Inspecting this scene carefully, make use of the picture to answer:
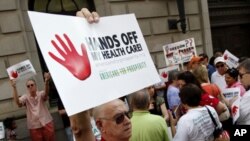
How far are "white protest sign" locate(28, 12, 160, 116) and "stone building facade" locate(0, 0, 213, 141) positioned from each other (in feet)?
17.7

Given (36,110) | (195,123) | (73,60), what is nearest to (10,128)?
(36,110)

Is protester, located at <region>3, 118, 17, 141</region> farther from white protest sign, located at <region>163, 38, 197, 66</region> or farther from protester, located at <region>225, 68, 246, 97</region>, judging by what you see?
protester, located at <region>225, 68, 246, 97</region>

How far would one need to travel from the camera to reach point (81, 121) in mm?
2059

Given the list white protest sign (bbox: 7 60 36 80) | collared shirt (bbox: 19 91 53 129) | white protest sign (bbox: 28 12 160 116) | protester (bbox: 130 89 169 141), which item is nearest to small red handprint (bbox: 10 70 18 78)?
white protest sign (bbox: 7 60 36 80)

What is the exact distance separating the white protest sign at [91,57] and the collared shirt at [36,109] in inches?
171

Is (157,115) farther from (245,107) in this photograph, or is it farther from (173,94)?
(173,94)

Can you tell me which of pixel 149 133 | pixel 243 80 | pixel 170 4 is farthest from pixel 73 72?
pixel 170 4

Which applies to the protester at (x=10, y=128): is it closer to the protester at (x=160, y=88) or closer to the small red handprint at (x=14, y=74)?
the small red handprint at (x=14, y=74)

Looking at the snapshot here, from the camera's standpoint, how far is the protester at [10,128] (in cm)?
663

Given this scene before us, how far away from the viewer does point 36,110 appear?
6508 mm

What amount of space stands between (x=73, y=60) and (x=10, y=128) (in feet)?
17.7

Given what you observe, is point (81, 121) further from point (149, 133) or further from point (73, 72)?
point (149, 133)

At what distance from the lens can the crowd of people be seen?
7.35ft

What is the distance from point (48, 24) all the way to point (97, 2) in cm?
720
